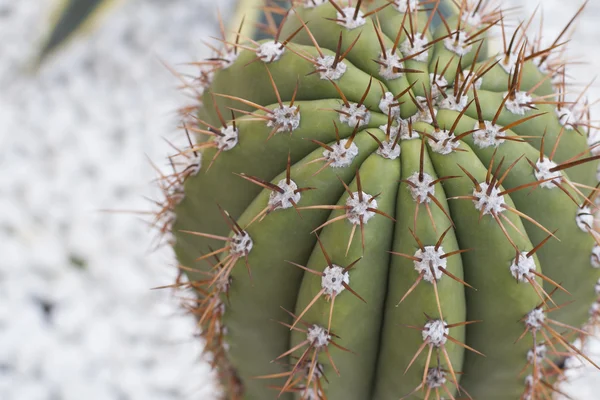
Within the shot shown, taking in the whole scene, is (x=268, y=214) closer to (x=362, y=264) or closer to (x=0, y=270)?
(x=362, y=264)

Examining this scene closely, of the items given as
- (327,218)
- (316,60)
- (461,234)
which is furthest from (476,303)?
(316,60)

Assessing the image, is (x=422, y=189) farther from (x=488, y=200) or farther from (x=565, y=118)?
(x=565, y=118)

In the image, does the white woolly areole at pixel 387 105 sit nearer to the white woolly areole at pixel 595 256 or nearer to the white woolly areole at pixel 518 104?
the white woolly areole at pixel 518 104

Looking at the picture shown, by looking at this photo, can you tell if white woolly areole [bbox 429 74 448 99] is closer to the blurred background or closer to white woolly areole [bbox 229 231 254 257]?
white woolly areole [bbox 229 231 254 257]

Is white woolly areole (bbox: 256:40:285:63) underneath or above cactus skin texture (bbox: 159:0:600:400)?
above

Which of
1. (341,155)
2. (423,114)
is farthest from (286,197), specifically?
(423,114)

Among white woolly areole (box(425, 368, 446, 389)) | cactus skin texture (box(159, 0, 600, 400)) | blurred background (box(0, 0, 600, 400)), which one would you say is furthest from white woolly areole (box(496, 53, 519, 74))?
blurred background (box(0, 0, 600, 400))
